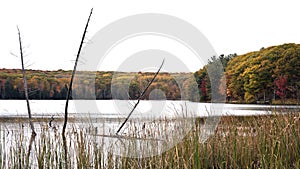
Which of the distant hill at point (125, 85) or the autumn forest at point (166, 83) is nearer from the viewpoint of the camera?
the distant hill at point (125, 85)

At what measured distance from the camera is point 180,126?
579cm

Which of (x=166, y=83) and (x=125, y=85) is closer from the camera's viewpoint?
(x=125, y=85)

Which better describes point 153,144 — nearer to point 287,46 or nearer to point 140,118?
point 140,118

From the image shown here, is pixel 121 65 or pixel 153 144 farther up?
pixel 121 65

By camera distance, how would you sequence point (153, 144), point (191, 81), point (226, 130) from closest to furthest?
point (153, 144) → point (226, 130) → point (191, 81)

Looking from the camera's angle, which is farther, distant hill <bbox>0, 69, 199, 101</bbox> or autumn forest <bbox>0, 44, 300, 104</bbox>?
autumn forest <bbox>0, 44, 300, 104</bbox>

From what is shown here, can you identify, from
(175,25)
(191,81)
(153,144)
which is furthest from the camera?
(191,81)

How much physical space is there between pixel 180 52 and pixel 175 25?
513 millimetres

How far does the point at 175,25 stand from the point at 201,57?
31.5 inches

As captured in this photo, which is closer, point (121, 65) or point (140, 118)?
point (121, 65)

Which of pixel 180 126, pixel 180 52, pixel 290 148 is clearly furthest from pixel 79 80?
pixel 290 148

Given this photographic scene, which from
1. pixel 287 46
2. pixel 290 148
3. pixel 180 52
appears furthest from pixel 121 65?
pixel 287 46

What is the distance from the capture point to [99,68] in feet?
24.5

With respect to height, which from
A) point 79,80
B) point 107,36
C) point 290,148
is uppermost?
point 107,36
